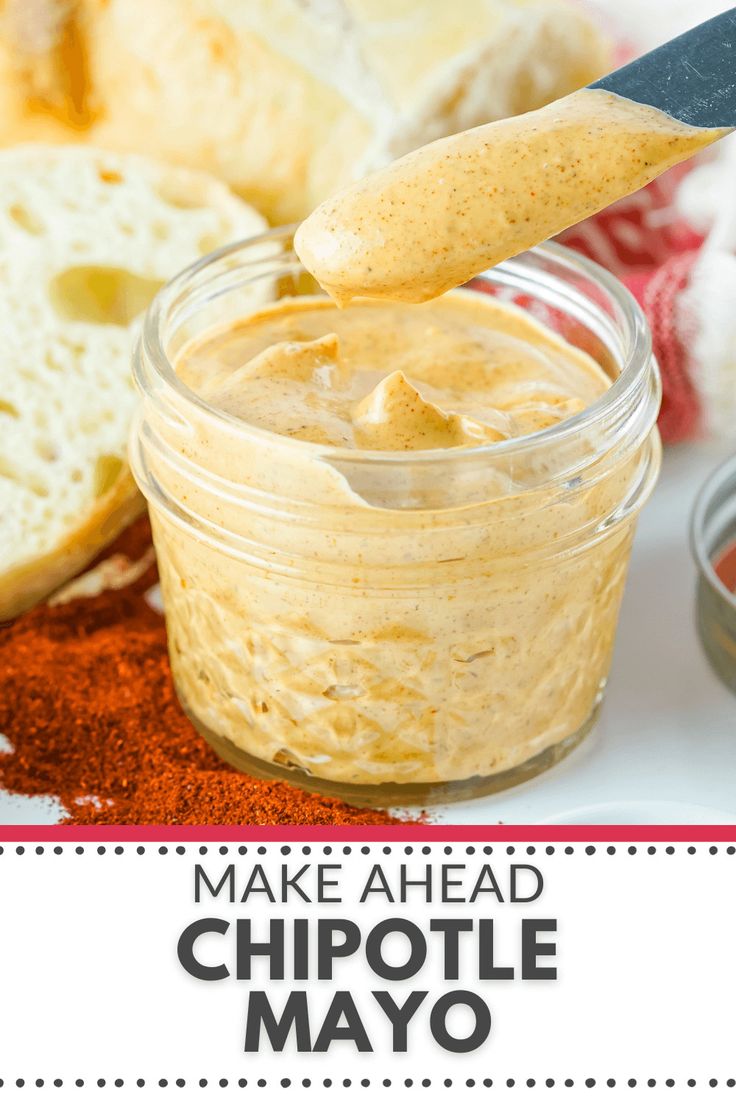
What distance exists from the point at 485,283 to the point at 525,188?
1.48 feet

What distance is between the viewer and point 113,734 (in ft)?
5.09

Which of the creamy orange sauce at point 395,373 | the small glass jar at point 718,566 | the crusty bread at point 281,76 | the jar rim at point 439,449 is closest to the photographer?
the jar rim at point 439,449

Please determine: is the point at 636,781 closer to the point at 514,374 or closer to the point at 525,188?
the point at 514,374

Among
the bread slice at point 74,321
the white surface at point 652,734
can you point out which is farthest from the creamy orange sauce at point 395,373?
the white surface at point 652,734

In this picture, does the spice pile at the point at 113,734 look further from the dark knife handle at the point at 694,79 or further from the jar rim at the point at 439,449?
the dark knife handle at the point at 694,79

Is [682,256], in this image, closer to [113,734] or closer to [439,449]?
[439,449]

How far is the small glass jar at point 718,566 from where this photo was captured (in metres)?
1.62

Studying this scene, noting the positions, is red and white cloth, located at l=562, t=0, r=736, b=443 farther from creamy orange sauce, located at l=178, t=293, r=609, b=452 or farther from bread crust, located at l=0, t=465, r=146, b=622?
bread crust, located at l=0, t=465, r=146, b=622

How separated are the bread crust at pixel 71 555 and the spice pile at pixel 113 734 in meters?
0.03

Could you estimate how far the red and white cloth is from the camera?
6.43 feet

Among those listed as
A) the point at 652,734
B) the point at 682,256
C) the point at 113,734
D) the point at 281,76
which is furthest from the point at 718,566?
the point at 281,76

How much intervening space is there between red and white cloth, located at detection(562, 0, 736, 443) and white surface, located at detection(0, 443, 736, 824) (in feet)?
0.75

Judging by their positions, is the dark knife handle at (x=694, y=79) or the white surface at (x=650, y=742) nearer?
the dark knife handle at (x=694, y=79)

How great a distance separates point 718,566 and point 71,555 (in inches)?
32.5
